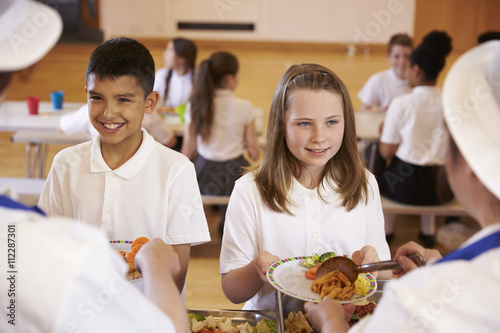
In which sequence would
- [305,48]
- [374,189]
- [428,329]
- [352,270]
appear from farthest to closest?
[305,48]
[374,189]
[352,270]
[428,329]

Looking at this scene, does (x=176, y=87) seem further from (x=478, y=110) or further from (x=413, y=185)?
(x=478, y=110)

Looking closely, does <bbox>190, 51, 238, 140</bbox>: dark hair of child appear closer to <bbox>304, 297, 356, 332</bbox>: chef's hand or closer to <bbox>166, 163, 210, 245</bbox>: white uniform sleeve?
<bbox>166, 163, 210, 245</bbox>: white uniform sleeve

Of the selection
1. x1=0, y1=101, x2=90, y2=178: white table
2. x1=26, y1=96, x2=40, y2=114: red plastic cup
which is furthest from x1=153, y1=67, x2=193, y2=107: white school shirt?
x1=26, y1=96, x2=40, y2=114: red plastic cup

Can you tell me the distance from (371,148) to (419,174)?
22.7 inches

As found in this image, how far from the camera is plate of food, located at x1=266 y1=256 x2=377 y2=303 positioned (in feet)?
4.11

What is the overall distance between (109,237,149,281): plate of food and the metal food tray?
0.21 metres

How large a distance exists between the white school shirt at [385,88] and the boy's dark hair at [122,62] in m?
3.21

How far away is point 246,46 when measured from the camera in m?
10.9

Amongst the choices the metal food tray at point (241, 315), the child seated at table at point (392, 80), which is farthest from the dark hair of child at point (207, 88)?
the metal food tray at point (241, 315)

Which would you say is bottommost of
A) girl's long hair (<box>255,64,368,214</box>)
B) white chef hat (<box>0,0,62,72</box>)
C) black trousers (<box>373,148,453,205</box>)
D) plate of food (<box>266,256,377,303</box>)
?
black trousers (<box>373,148,453,205</box>)

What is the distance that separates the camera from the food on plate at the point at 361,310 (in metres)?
1.29

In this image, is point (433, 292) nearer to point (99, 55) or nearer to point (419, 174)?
point (99, 55)

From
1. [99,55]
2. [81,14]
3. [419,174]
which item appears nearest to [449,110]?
[99,55]

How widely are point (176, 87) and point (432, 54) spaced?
2118 mm
